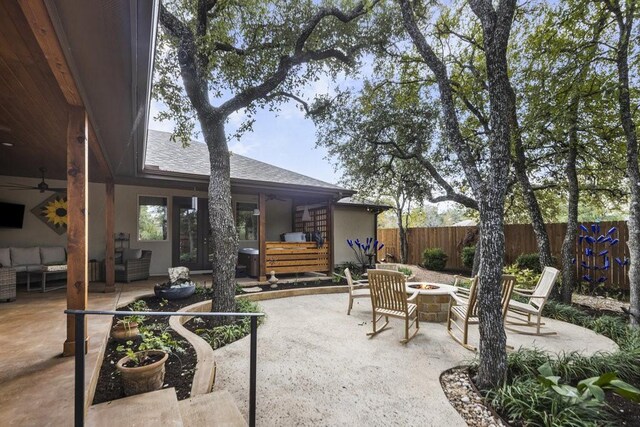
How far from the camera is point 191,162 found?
806 centimetres

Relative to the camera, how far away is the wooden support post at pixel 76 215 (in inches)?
109

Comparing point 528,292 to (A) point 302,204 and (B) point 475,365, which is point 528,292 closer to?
(B) point 475,365

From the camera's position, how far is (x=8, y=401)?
2.03 meters

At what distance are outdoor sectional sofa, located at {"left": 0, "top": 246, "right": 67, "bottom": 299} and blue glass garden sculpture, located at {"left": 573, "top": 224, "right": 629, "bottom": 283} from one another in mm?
11830

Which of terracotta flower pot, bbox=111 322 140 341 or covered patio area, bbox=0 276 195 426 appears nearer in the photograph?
covered patio area, bbox=0 276 195 426

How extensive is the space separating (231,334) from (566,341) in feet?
15.7

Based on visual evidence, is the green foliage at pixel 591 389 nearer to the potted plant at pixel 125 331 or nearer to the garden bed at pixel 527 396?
the garden bed at pixel 527 396

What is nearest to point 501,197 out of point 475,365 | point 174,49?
point 475,365

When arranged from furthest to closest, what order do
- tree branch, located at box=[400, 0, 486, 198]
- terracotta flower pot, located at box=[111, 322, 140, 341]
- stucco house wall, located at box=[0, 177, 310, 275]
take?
1. stucco house wall, located at box=[0, 177, 310, 275]
2. terracotta flower pot, located at box=[111, 322, 140, 341]
3. tree branch, located at box=[400, 0, 486, 198]

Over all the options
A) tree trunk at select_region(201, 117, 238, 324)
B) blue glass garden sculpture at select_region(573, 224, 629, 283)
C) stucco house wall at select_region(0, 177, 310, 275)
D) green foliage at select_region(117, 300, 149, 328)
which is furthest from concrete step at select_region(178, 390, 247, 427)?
blue glass garden sculpture at select_region(573, 224, 629, 283)

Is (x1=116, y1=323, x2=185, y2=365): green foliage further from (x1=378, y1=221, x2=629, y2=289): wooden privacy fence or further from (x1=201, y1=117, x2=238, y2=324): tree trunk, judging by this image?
(x1=378, y1=221, x2=629, y2=289): wooden privacy fence

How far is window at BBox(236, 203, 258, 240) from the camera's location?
967 centimetres

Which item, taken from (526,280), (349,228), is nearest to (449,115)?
(526,280)

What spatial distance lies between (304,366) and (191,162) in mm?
6639
